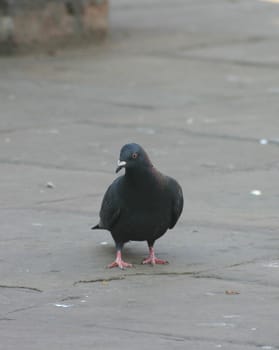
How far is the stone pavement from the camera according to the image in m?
5.77

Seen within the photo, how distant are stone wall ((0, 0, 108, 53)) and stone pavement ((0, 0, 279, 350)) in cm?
32

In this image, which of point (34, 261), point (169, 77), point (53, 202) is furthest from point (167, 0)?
point (34, 261)

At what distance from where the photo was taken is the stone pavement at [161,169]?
5.77 meters

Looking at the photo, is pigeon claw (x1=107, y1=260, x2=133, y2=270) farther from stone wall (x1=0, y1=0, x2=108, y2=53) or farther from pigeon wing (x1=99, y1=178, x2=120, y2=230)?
stone wall (x1=0, y1=0, x2=108, y2=53)

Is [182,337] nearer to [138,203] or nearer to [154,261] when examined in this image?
[138,203]

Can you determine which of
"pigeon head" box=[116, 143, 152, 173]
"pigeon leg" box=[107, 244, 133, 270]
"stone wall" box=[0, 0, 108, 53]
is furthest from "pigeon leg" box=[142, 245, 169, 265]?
"stone wall" box=[0, 0, 108, 53]

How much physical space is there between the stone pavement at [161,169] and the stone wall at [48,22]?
32cm

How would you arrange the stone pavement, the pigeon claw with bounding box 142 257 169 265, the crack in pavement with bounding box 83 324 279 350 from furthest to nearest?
1. the pigeon claw with bounding box 142 257 169 265
2. the stone pavement
3. the crack in pavement with bounding box 83 324 279 350

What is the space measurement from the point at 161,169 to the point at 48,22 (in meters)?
6.33

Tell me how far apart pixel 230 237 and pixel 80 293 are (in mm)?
1529

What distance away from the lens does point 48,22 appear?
50.8 feet

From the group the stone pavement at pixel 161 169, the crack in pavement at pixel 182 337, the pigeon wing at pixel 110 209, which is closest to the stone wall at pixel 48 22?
the stone pavement at pixel 161 169

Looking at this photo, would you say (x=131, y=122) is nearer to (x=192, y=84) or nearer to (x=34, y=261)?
(x=192, y=84)

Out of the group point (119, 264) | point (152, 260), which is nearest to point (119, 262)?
point (119, 264)
